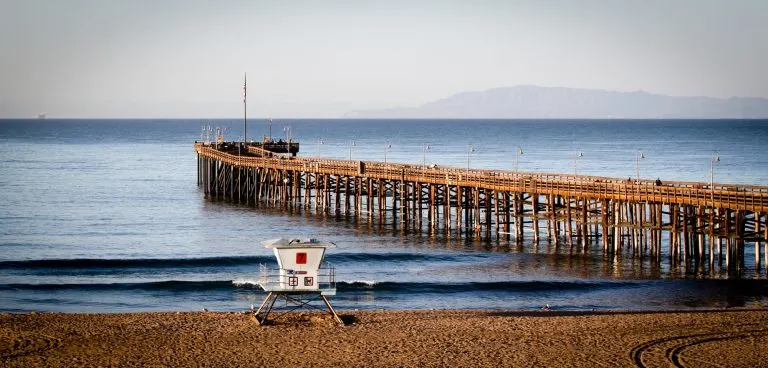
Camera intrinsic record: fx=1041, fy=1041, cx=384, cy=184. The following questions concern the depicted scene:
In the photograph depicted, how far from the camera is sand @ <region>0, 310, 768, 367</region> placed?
27.7m

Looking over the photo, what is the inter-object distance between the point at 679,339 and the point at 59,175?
87.8 metres

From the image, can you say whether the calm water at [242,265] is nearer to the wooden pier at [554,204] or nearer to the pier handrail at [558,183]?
the wooden pier at [554,204]

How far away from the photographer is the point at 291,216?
2746 inches

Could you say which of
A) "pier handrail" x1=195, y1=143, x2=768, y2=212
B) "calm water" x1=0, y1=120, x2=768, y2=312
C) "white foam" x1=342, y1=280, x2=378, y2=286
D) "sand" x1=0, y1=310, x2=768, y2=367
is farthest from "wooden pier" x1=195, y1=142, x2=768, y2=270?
"white foam" x1=342, y1=280, x2=378, y2=286

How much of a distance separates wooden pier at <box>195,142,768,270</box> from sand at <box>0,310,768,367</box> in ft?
35.3

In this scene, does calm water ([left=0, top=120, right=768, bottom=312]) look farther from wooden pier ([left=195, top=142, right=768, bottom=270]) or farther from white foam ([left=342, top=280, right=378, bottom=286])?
wooden pier ([left=195, top=142, right=768, bottom=270])

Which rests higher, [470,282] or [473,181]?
[473,181]

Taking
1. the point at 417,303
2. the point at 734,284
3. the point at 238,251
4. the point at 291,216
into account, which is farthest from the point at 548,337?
the point at 291,216

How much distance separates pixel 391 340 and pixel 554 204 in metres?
25.5

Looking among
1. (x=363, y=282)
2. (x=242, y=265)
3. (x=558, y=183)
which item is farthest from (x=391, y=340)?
(x=558, y=183)

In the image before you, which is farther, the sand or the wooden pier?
the wooden pier

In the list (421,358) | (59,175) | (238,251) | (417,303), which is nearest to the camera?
(421,358)

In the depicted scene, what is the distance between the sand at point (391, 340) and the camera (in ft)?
90.8

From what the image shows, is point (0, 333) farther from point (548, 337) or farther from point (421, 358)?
point (548, 337)
